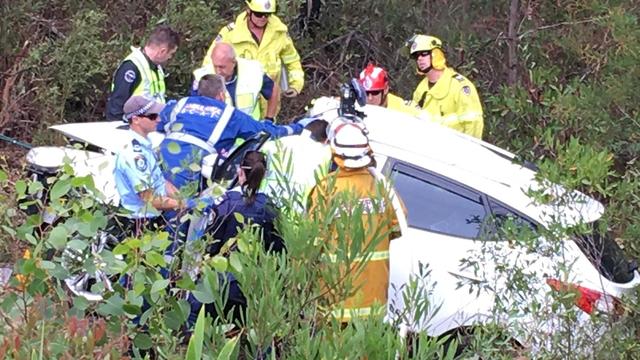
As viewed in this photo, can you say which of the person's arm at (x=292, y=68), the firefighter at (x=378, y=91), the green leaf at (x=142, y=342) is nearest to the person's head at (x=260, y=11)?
the person's arm at (x=292, y=68)

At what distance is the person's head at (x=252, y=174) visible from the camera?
4922 millimetres

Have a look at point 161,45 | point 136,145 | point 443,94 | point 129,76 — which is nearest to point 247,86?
point 161,45

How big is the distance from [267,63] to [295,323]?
5.59 meters

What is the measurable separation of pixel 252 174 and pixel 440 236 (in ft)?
4.56

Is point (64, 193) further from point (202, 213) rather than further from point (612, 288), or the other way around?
point (612, 288)

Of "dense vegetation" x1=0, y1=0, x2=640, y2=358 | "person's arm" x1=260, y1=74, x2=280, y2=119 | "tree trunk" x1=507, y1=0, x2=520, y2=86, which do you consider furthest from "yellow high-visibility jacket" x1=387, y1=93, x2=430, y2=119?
"tree trunk" x1=507, y1=0, x2=520, y2=86

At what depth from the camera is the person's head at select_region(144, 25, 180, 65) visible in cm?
785

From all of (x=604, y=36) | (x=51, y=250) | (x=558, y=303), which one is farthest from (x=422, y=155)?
(x=604, y=36)

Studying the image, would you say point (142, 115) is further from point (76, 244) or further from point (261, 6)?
point (261, 6)

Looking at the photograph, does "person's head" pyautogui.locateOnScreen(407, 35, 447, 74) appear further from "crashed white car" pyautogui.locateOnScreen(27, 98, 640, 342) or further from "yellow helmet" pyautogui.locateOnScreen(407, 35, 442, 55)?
"crashed white car" pyautogui.locateOnScreen(27, 98, 640, 342)

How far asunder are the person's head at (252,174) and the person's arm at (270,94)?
2.94 meters

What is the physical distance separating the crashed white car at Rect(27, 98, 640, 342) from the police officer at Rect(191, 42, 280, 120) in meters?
1.20

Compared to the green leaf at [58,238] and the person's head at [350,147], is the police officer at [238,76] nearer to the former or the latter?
the person's head at [350,147]

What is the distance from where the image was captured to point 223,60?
752 centimetres
